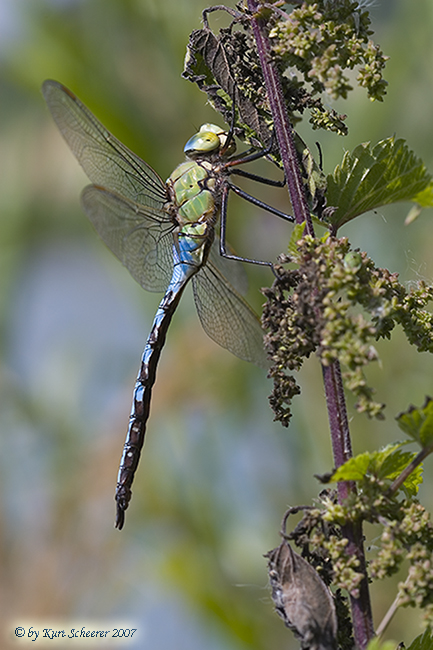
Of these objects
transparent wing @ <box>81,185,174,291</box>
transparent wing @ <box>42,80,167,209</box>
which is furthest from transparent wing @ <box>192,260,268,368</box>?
transparent wing @ <box>42,80,167,209</box>

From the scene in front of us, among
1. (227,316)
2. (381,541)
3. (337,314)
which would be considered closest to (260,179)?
(227,316)

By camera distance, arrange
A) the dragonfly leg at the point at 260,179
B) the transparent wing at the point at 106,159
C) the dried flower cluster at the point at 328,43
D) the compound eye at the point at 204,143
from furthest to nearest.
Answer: the transparent wing at the point at 106,159, the compound eye at the point at 204,143, the dragonfly leg at the point at 260,179, the dried flower cluster at the point at 328,43

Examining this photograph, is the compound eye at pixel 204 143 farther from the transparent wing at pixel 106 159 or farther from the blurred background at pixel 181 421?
the blurred background at pixel 181 421

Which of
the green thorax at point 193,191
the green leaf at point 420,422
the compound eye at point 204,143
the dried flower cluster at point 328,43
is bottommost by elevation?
the green leaf at point 420,422

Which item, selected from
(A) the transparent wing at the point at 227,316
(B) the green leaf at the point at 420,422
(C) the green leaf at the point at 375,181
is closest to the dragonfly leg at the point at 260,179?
(C) the green leaf at the point at 375,181

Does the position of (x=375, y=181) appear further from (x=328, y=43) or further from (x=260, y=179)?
(x=260, y=179)

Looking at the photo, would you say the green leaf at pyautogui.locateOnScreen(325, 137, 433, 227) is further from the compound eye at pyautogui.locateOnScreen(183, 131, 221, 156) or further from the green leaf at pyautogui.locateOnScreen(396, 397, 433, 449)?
the compound eye at pyautogui.locateOnScreen(183, 131, 221, 156)
